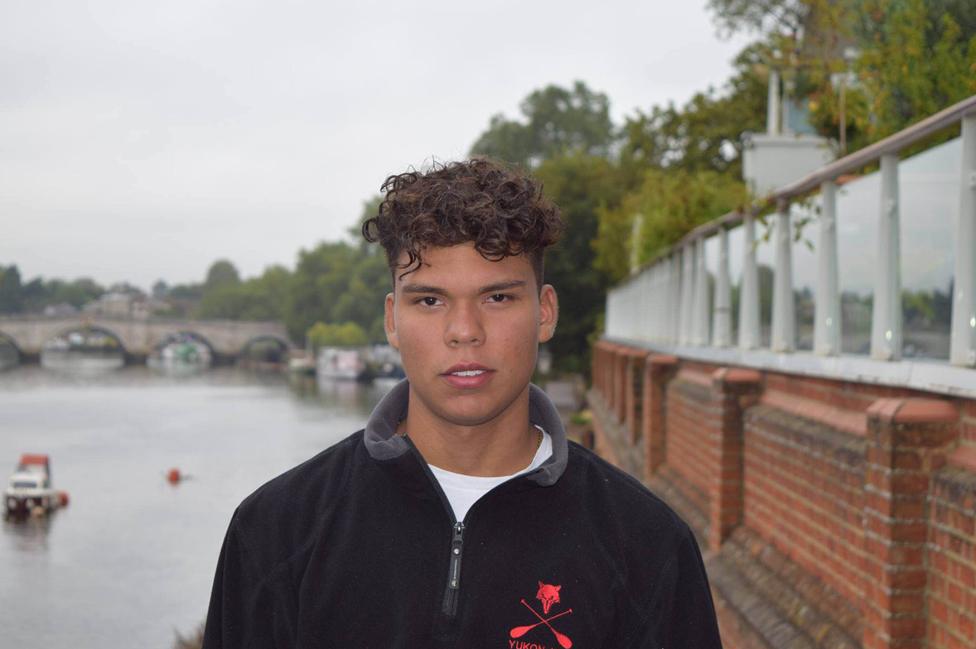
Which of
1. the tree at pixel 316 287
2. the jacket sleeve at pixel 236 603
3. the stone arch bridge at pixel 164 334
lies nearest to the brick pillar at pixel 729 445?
the jacket sleeve at pixel 236 603

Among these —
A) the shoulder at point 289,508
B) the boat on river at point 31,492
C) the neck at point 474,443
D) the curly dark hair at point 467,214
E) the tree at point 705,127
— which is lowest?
Answer: the boat on river at point 31,492

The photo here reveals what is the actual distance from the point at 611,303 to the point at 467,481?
3035 centimetres

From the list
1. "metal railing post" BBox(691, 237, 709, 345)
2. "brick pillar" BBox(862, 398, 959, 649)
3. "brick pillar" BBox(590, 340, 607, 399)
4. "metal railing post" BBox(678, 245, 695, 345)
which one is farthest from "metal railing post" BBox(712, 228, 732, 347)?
"brick pillar" BBox(590, 340, 607, 399)

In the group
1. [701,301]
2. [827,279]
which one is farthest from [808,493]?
[701,301]

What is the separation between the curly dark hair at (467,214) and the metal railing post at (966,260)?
2530 mm

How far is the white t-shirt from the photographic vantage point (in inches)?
91.6

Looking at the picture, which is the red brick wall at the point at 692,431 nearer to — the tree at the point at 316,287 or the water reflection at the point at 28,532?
the water reflection at the point at 28,532

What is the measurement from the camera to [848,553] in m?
5.24

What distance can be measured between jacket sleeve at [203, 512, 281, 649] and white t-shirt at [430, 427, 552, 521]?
399mm

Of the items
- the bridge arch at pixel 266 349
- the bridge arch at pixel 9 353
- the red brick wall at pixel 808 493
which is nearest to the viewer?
the red brick wall at pixel 808 493

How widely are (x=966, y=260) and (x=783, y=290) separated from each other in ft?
10.8

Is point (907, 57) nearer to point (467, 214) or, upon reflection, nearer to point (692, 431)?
point (692, 431)

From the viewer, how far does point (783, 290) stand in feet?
25.4

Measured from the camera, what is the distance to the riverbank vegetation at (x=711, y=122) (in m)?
7.83
